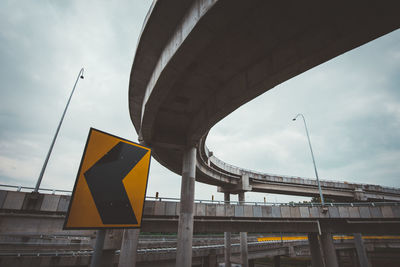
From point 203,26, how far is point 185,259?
16238 mm

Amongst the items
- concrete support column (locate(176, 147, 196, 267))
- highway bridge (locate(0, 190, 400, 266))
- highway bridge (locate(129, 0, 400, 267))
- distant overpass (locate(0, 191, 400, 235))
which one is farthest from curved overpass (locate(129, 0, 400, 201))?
highway bridge (locate(0, 190, 400, 266))

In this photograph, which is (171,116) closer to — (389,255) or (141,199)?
(141,199)

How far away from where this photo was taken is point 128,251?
1431cm

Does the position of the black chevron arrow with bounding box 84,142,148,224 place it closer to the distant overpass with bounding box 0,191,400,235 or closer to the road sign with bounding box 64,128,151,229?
the road sign with bounding box 64,128,151,229

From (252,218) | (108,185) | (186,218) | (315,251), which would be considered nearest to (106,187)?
(108,185)

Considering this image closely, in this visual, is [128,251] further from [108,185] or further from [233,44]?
[233,44]

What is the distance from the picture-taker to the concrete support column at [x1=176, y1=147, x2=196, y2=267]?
1483 cm

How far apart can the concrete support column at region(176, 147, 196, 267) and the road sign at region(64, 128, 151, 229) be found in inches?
575

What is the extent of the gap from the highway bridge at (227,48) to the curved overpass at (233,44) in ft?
0.10

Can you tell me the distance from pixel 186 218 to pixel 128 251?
5.05 m

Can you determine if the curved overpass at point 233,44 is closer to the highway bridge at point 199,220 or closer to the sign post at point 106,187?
the sign post at point 106,187

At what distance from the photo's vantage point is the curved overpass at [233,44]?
6836 millimetres

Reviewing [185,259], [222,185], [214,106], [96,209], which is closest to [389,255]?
[222,185]

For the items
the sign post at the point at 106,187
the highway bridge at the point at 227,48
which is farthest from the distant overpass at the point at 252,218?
the sign post at the point at 106,187
